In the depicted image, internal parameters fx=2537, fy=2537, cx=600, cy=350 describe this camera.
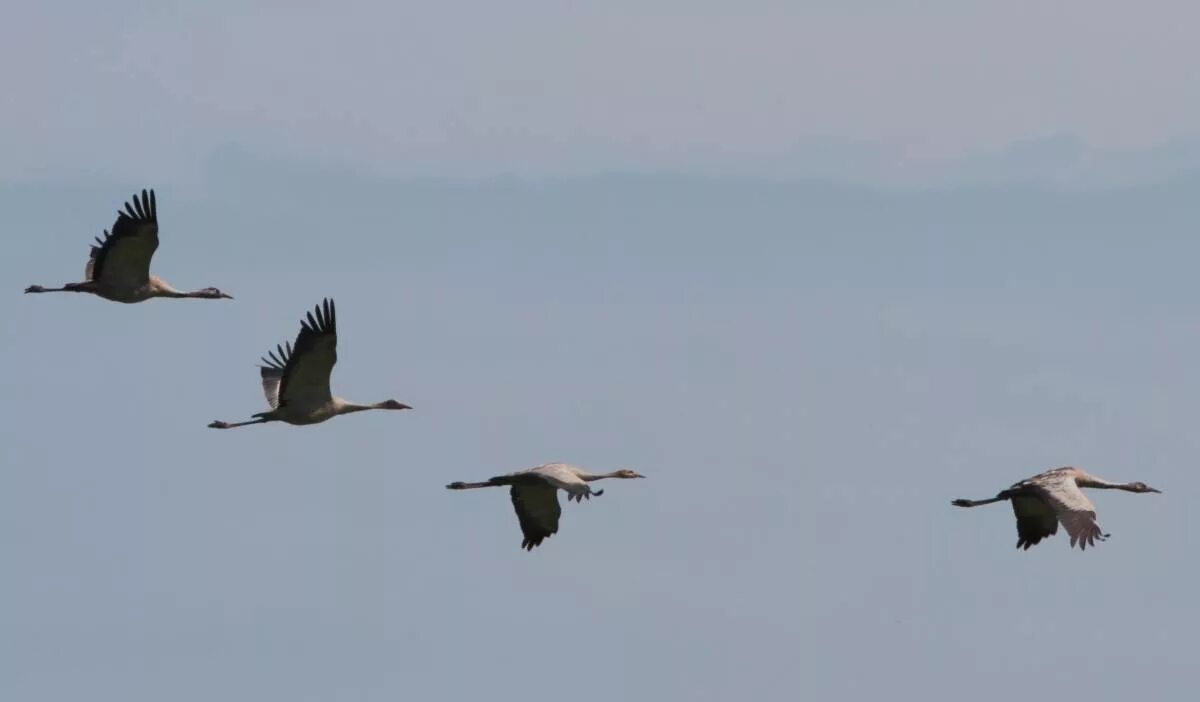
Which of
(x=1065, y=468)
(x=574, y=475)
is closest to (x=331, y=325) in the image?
(x=574, y=475)

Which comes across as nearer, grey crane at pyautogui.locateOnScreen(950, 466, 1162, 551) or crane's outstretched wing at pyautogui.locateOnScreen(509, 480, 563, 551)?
grey crane at pyautogui.locateOnScreen(950, 466, 1162, 551)

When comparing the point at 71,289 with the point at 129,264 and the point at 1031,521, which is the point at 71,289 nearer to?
the point at 129,264

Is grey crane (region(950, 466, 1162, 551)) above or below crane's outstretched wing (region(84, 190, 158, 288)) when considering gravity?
below

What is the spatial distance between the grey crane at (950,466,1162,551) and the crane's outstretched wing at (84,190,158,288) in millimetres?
14884

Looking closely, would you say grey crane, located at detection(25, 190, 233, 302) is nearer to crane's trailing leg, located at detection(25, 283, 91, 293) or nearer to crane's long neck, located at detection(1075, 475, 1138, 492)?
crane's trailing leg, located at detection(25, 283, 91, 293)

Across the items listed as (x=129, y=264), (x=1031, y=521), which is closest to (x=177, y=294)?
(x=129, y=264)

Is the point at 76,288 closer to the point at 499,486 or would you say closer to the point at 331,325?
the point at 331,325

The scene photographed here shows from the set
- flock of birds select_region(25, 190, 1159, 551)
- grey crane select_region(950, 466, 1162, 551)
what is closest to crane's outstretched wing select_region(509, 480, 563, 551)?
flock of birds select_region(25, 190, 1159, 551)

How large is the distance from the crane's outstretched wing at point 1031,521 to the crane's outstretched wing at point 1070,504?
0.68m

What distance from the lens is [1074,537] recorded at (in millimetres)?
38250

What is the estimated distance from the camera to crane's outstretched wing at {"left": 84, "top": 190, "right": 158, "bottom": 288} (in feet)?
144

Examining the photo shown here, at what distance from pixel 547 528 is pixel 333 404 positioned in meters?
4.35

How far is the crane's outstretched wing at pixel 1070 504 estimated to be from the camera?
38250 millimetres

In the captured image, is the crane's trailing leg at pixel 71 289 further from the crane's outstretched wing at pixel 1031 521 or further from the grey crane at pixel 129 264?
the crane's outstretched wing at pixel 1031 521
